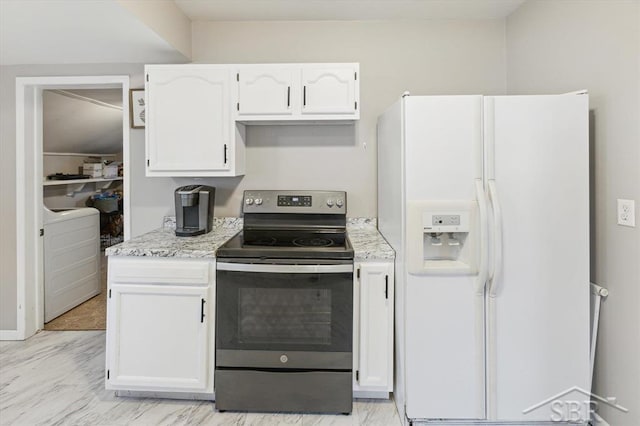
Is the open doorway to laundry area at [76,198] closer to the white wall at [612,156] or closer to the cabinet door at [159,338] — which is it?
the cabinet door at [159,338]

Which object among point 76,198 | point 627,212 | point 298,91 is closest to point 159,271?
point 298,91

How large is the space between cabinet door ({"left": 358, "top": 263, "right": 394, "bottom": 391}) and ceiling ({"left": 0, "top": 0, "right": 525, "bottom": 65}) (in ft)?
5.76

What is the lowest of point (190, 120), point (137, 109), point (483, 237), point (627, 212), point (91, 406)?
point (91, 406)

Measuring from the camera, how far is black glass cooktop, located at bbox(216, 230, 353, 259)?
2127mm

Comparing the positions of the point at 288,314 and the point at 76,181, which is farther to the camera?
the point at 76,181

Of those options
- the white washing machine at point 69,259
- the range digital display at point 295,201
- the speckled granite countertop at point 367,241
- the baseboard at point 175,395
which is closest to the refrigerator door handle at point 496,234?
the speckled granite countertop at point 367,241

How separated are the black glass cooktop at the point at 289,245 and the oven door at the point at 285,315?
57mm

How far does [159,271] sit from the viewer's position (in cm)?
219

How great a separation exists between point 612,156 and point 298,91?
174cm

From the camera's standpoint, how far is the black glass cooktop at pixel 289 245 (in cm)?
213

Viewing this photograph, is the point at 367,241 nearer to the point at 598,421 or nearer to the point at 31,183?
the point at 598,421

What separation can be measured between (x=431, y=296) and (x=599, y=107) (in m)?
1.25

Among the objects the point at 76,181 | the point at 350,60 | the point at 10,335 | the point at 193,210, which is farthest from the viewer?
the point at 76,181

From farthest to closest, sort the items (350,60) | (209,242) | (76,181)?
(76,181) → (350,60) → (209,242)
